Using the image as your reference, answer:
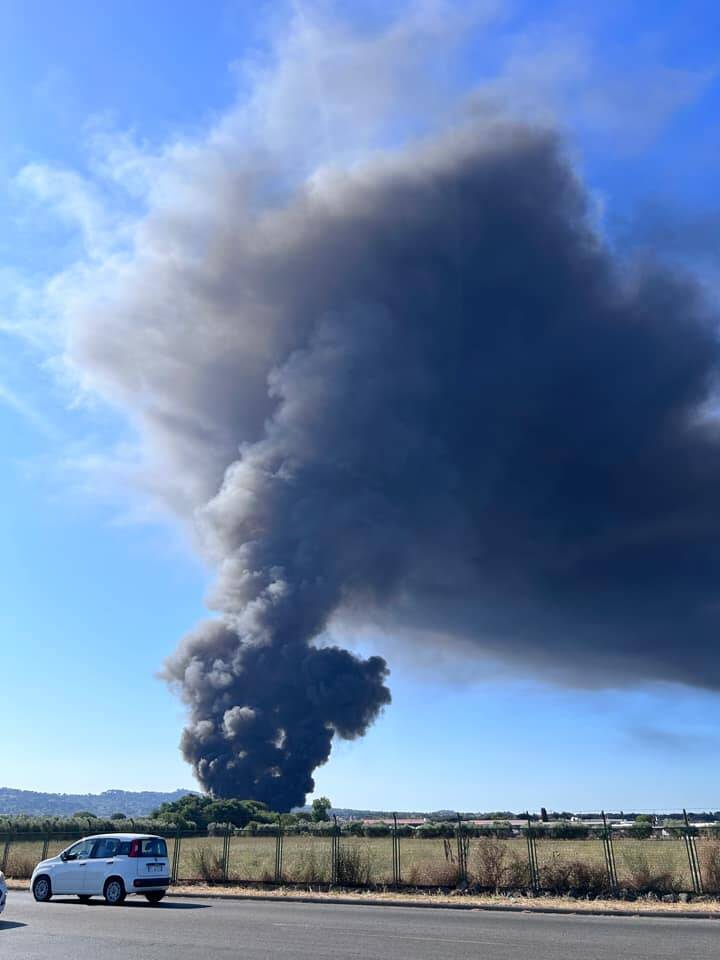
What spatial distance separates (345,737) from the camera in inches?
3787

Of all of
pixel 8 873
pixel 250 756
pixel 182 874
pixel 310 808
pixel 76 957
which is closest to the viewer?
pixel 76 957

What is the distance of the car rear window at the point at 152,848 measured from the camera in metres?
22.3

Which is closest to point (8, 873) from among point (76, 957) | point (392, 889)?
point (392, 889)

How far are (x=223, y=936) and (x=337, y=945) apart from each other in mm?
2637

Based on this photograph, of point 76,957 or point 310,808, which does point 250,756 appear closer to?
point 310,808

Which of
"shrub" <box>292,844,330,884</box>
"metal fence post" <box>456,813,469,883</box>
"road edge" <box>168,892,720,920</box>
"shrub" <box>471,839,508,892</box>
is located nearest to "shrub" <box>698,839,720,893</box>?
"road edge" <box>168,892,720,920</box>

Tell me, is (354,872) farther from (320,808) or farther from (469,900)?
(320,808)

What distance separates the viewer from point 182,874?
102 feet

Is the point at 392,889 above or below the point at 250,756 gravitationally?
below

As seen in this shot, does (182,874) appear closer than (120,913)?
No

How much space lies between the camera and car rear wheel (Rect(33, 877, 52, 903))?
23.7 metres

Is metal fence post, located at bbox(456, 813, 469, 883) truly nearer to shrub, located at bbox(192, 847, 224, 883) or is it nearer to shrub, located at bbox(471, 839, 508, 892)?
shrub, located at bbox(471, 839, 508, 892)

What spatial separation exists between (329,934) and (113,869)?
8.75 metres

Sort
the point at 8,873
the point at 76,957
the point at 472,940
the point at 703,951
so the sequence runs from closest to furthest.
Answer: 1. the point at 76,957
2. the point at 703,951
3. the point at 472,940
4. the point at 8,873
